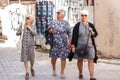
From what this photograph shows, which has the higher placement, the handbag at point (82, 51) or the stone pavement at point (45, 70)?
the handbag at point (82, 51)

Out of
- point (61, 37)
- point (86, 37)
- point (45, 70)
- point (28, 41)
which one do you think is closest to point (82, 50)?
point (86, 37)

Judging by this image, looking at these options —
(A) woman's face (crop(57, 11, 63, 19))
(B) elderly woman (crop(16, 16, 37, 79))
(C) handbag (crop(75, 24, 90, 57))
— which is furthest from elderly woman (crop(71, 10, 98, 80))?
(B) elderly woman (crop(16, 16, 37, 79))

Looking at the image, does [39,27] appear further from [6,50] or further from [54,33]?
[54,33]

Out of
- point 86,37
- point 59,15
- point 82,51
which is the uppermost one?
point 59,15

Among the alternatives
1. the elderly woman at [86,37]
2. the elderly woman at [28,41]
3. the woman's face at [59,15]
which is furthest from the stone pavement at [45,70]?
the woman's face at [59,15]

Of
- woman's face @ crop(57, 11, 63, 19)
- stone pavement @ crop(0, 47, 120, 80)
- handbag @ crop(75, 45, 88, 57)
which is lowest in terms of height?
stone pavement @ crop(0, 47, 120, 80)

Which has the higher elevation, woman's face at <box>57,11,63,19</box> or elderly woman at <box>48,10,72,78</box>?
woman's face at <box>57,11,63,19</box>

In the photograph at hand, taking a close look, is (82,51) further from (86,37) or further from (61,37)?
(61,37)

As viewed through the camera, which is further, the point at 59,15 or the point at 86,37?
the point at 59,15

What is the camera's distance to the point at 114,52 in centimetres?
1506

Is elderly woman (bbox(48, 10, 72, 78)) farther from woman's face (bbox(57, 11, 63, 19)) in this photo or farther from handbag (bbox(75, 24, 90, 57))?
handbag (bbox(75, 24, 90, 57))

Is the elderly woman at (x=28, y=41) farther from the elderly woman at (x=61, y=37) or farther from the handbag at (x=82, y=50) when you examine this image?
the handbag at (x=82, y=50)

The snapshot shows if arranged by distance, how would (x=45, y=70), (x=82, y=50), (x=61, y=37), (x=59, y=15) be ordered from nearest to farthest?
(x=82, y=50) → (x=59, y=15) → (x=61, y=37) → (x=45, y=70)

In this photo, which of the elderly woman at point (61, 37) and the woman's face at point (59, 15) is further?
the elderly woman at point (61, 37)
